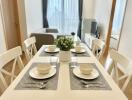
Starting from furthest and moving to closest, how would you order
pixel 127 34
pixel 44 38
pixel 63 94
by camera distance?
1. pixel 44 38
2. pixel 127 34
3. pixel 63 94

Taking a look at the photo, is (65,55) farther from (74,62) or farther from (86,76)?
(86,76)

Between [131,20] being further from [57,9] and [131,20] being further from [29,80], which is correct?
[57,9]

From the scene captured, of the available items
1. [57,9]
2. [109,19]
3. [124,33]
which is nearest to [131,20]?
[124,33]

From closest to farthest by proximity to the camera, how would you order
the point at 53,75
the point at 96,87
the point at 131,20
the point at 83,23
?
the point at 96,87 → the point at 53,75 → the point at 131,20 → the point at 83,23

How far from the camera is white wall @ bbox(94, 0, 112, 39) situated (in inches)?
165

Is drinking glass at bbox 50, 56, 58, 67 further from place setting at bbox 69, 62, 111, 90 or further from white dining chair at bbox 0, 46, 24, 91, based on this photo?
white dining chair at bbox 0, 46, 24, 91

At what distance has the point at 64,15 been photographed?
17.3 ft

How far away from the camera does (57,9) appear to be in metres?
5.18

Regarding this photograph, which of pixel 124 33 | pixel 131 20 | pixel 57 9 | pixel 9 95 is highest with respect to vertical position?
pixel 57 9

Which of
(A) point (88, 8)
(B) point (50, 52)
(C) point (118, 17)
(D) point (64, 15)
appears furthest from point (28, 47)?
(A) point (88, 8)

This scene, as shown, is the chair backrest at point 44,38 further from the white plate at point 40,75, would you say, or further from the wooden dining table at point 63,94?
the wooden dining table at point 63,94

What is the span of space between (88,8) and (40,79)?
4644mm

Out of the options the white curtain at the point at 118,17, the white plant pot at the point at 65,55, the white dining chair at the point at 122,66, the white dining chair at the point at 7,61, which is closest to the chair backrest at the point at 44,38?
the white dining chair at the point at 7,61

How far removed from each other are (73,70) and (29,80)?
1.31 ft
